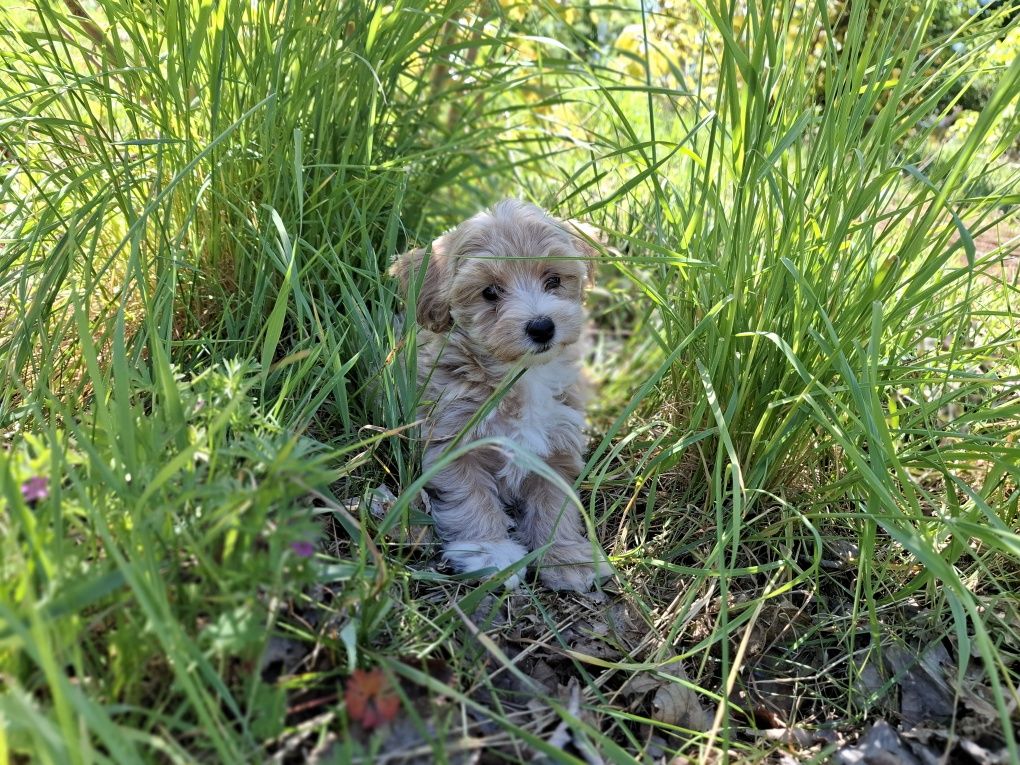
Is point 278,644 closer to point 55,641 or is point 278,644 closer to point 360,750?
point 360,750

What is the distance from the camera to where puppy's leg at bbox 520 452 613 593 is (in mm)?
2463

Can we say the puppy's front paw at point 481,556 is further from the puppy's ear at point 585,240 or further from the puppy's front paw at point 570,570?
the puppy's ear at point 585,240

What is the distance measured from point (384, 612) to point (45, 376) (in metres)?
1.20

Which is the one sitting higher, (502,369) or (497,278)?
(497,278)

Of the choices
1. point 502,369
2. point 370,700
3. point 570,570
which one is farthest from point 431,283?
point 370,700

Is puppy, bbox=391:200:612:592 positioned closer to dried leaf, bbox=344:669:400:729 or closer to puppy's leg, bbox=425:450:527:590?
puppy's leg, bbox=425:450:527:590

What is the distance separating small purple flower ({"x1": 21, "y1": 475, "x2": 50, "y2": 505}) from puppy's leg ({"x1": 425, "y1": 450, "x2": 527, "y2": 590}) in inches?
49.5

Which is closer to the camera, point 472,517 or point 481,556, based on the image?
point 481,556

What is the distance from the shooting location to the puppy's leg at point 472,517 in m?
2.46

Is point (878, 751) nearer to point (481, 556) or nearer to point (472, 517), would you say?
point (481, 556)

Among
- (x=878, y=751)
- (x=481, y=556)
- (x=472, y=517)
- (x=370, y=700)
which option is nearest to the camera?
(x=370, y=700)

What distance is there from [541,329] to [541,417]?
358 millimetres

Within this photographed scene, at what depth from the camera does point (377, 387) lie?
103 inches


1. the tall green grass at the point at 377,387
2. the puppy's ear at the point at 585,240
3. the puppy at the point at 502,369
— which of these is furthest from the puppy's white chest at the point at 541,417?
the puppy's ear at the point at 585,240
